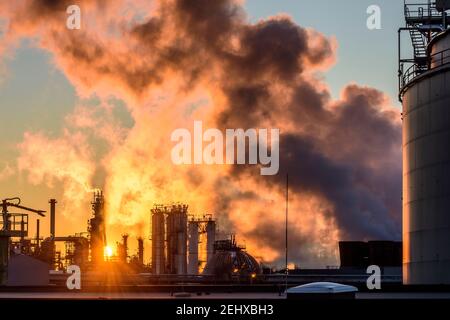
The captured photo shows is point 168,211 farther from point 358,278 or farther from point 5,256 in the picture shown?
point 5,256

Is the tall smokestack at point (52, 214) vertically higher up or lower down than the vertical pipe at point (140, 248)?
higher up

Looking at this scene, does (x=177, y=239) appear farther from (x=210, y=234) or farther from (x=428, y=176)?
(x=428, y=176)

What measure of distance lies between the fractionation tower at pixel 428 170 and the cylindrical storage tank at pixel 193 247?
72159mm

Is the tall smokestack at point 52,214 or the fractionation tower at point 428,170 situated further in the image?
the tall smokestack at point 52,214

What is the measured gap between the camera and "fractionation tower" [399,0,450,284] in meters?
44.0

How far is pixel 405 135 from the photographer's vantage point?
4825 cm

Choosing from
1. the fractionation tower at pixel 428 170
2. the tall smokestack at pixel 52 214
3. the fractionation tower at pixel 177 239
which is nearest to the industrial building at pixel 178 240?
Result: the fractionation tower at pixel 177 239

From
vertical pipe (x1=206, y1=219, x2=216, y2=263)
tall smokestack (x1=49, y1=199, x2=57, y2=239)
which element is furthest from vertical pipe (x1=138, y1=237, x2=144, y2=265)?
vertical pipe (x1=206, y1=219, x2=216, y2=263)

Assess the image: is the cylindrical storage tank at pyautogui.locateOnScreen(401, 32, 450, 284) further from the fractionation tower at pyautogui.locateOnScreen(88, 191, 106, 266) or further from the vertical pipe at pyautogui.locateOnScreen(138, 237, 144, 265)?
the vertical pipe at pyautogui.locateOnScreen(138, 237, 144, 265)

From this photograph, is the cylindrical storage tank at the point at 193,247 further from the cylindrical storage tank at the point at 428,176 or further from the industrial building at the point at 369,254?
the cylindrical storage tank at the point at 428,176

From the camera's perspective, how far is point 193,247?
121938mm

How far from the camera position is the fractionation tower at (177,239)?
118500mm

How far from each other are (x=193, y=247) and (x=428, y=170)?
78.7m
